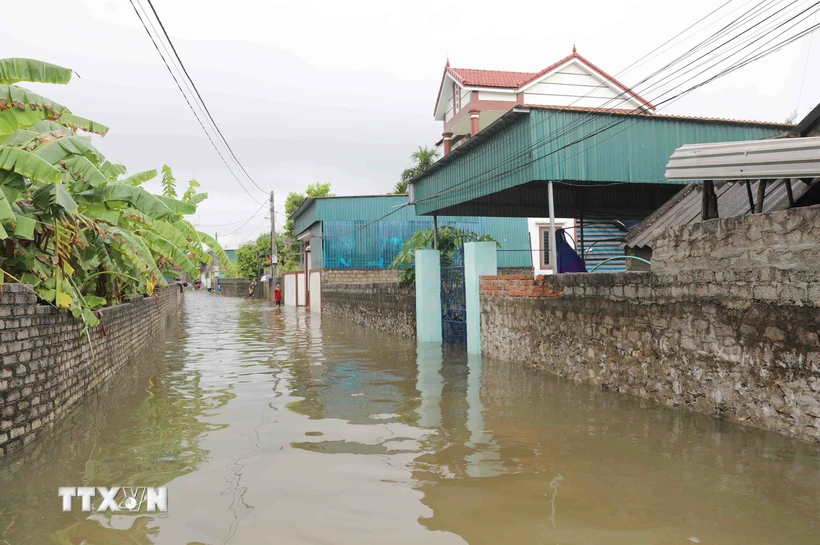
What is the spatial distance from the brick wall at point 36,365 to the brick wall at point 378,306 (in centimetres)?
834

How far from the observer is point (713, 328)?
19.7 feet

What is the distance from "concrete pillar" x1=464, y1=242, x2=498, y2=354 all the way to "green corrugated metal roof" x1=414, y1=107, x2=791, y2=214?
4.03ft

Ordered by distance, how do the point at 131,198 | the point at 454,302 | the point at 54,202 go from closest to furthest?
1. the point at 54,202
2. the point at 131,198
3. the point at 454,302

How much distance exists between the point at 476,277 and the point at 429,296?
2482mm

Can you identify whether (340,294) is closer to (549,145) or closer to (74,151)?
(549,145)

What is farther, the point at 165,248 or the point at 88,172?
the point at 165,248

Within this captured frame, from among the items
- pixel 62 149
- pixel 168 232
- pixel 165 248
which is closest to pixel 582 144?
pixel 168 232

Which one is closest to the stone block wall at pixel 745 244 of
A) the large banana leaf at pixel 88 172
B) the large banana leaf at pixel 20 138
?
the large banana leaf at pixel 88 172

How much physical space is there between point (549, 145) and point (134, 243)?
6.83 m

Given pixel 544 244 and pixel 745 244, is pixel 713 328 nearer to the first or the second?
pixel 745 244

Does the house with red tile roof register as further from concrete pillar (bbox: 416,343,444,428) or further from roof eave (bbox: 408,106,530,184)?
concrete pillar (bbox: 416,343,444,428)

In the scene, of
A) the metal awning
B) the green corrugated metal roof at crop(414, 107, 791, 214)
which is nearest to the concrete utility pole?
the green corrugated metal roof at crop(414, 107, 791, 214)

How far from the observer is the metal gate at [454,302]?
43.9ft

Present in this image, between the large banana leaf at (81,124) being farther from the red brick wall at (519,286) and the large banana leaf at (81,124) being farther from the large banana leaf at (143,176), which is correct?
the red brick wall at (519,286)
